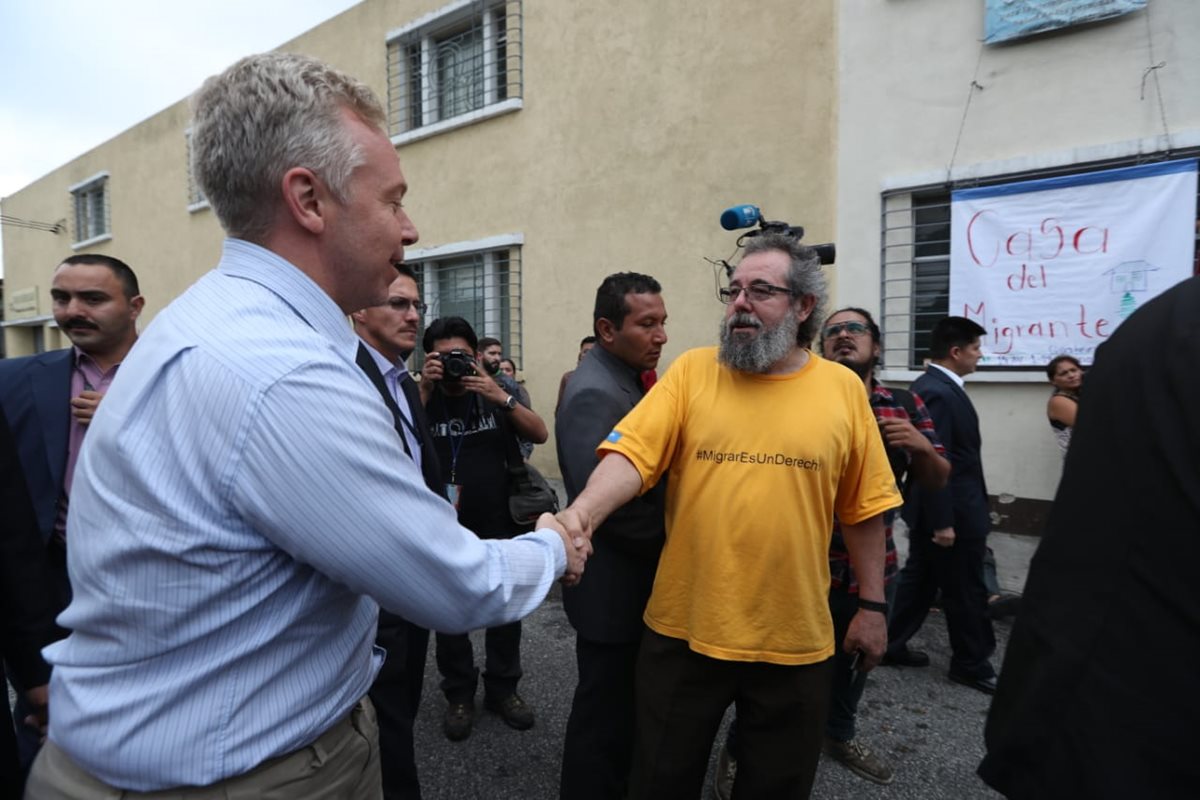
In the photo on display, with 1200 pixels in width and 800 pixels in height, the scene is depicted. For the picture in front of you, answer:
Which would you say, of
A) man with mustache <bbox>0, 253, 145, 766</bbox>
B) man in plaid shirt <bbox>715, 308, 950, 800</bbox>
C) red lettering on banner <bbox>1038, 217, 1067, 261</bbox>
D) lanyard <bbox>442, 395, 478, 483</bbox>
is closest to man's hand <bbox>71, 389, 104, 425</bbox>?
man with mustache <bbox>0, 253, 145, 766</bbox>

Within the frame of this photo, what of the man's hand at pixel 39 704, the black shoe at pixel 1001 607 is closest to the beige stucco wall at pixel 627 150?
the black shoe at pixel 1001 607

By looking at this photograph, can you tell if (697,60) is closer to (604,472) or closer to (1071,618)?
(604,472)

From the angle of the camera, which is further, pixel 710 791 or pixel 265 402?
pixel 710 791

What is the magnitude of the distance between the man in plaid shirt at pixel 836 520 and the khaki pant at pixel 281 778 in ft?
6.36

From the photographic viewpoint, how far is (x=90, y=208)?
51.8 feet

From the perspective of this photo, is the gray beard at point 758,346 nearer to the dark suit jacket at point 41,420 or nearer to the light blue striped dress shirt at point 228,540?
the light blue striped dress shirt at point 228,540

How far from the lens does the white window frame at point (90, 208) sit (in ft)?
48.7

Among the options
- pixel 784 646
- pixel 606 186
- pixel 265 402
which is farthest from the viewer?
pixel 606 186

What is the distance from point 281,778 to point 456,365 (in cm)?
248

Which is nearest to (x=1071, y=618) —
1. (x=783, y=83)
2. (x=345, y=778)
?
(x=345, y=778)

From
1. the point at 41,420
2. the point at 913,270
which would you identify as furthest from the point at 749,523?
the point at 913,270

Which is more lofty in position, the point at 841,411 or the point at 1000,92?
the point at 1000,92

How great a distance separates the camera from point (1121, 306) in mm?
4984

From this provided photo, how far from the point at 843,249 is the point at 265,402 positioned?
5714 millimetres
